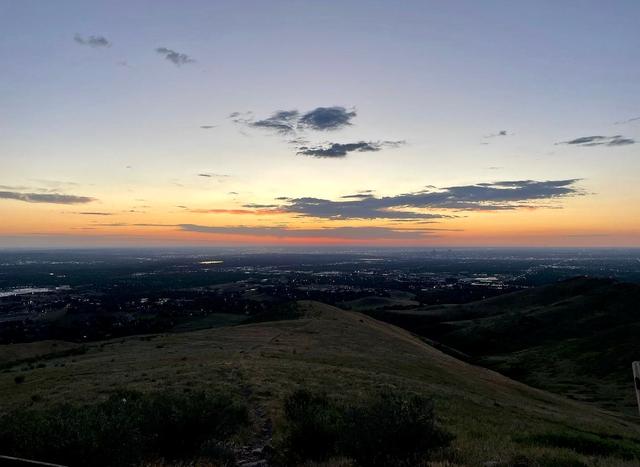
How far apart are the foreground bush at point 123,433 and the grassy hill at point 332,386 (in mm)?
3375

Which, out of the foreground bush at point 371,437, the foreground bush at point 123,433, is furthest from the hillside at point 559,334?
the foreground bush at point 123,433

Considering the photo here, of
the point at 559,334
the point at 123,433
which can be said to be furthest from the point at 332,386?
the point at 559,334

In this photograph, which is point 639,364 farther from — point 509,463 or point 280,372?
point 280,372

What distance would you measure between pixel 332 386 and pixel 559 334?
103088 millimetres

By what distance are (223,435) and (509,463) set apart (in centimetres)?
811

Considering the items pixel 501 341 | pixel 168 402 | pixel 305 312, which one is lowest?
pixel 501 341

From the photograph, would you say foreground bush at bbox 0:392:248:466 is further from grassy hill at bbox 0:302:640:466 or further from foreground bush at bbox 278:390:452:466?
grassy hill at bbox 0:302:640:466

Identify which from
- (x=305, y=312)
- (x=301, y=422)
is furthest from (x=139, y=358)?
(x=305, y=312)

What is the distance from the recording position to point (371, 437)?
1034 cm

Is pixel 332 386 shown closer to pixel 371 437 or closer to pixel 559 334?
pixel 371 437

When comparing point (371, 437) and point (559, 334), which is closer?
point (371, 437)

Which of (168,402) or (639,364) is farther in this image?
(168,402)

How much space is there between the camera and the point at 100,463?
368 inches

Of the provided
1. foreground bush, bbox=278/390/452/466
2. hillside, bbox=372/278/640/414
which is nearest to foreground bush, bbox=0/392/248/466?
foreground bush, bbox=278/390/452/466
